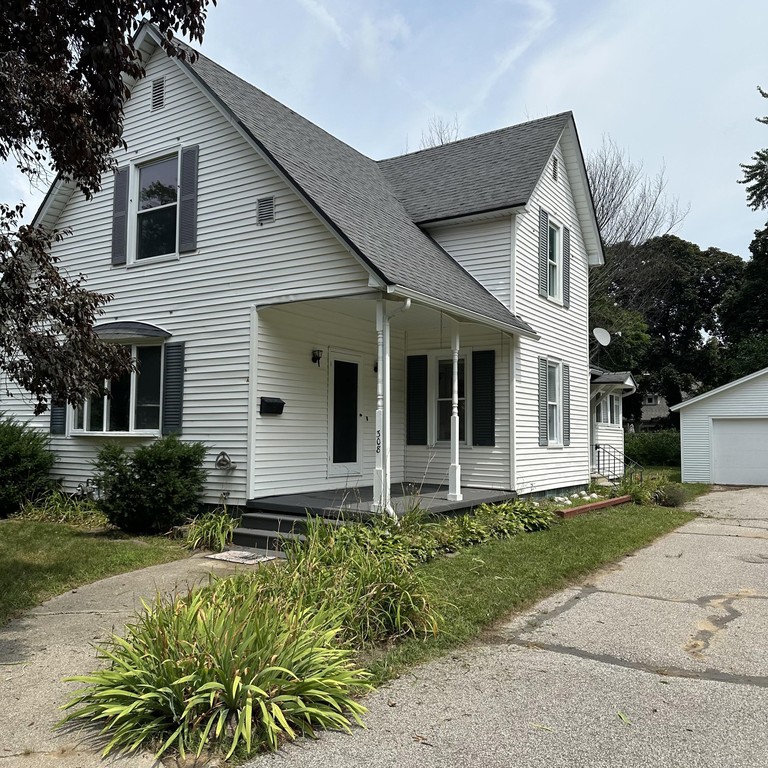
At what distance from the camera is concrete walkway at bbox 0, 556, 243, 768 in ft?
11.0

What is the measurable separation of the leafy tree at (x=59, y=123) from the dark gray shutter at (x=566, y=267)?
959 centimetres

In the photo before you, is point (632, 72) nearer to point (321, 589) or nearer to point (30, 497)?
point (321, 589)

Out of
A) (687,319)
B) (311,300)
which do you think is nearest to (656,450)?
(687,319)

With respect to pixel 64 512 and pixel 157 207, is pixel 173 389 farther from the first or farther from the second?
pixel 157 207

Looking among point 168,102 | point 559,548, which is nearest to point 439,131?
point 168,102

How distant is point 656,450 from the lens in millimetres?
29156

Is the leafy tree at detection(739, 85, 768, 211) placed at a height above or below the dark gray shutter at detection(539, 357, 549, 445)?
above

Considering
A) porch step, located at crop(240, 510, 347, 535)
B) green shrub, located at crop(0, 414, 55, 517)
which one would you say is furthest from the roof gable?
green shrub, located at crop(0, 414, 55, 517)

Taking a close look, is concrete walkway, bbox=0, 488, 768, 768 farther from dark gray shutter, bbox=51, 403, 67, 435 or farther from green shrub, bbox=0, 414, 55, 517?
dark gray shutter, bbox=51, 403, 67, 435

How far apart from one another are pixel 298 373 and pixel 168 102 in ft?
16.0

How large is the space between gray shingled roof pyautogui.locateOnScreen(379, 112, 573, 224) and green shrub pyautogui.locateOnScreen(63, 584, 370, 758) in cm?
886

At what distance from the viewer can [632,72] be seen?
13195mm

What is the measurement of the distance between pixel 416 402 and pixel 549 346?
9.16 ft

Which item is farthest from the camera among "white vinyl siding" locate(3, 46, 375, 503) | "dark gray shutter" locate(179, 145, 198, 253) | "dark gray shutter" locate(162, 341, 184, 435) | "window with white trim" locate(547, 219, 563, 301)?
"window with white trim" locate(547, 219, 563, 301)
